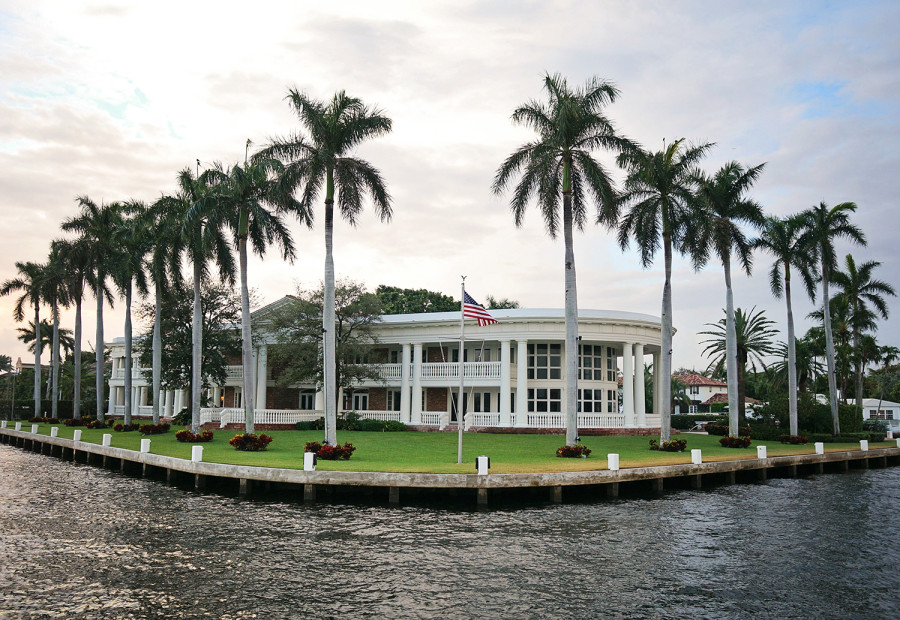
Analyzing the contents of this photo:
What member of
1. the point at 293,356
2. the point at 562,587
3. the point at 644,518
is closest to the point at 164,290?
the point at 293,356

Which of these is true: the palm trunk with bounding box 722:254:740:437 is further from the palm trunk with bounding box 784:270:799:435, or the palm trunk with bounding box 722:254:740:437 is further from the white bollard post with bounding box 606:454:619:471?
the white bollard post with bounding box 606:454:619:471

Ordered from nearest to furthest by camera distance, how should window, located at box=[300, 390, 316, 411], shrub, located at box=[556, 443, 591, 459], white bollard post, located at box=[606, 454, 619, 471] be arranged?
white bollard post, located at box=[606, 454, 619, 471]
shrub, located at box=[556, 443, 591, 459]
window, located at box=[300, 390, 316, 411]

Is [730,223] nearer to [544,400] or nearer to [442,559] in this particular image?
[544,400]

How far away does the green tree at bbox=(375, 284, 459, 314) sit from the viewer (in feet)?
300

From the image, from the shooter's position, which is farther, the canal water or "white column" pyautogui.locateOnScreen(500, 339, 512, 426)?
"white column" pyautogui.locateOnScreen(500, 339, 512, 426)

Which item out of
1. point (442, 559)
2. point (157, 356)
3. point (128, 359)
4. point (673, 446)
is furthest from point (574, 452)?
point (128, 359)

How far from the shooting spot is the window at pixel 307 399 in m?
57.3

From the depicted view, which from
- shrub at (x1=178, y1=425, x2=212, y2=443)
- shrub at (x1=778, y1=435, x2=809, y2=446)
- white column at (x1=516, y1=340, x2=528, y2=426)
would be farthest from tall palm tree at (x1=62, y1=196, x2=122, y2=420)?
shrub at (x1=778, y1=435, x2=809, y2=446)

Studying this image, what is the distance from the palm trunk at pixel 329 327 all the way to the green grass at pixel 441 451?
70.6 inches

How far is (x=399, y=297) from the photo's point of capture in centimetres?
9356

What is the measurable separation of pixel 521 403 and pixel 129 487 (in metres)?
25.8

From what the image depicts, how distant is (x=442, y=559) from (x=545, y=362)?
1328 inches

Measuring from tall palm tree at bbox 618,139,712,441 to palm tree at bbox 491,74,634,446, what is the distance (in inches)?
122

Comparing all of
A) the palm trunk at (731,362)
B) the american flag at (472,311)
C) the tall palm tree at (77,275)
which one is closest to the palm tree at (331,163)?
the american flag at (472,311)
